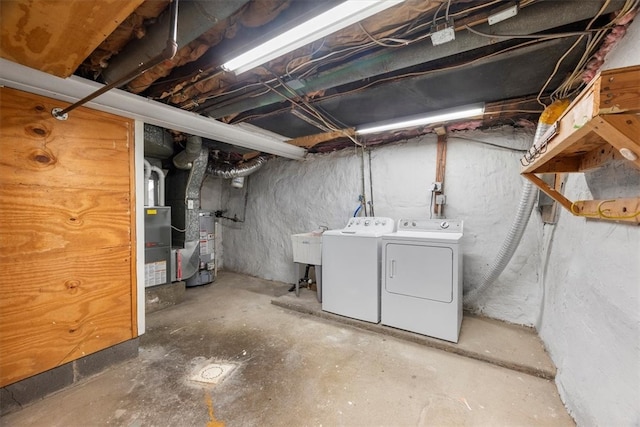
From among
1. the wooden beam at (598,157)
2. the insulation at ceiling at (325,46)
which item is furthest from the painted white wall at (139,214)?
the wooden beam at (598,157)

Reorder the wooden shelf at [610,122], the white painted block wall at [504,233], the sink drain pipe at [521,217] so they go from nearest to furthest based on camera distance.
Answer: the wooden shelf at [610,122], the white painted block wall at [504,233], the sink drain pipe at [521,217]

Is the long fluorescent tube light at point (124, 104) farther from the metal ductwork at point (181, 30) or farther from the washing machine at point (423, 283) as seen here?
the washing machine at point (423, 283)

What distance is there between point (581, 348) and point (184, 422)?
2.32m

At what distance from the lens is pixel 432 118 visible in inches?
92.1

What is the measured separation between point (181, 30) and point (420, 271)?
2.39m

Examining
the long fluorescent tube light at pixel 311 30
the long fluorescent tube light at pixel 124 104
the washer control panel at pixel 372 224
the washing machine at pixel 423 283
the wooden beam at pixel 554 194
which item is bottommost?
the washing machine at pixel 423 283

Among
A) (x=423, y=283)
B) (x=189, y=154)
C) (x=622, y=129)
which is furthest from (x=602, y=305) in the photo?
(x=189, y=154)

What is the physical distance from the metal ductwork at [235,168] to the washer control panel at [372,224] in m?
1.94

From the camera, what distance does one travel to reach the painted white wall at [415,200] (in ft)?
8.39

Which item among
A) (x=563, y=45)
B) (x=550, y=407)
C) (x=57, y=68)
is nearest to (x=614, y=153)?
(x=563, y=45)

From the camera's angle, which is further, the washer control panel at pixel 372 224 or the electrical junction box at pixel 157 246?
the electrical junction box at pixel 157 246

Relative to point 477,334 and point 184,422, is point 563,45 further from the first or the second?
point 184,422

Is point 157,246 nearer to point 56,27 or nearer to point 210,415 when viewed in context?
point 210,415

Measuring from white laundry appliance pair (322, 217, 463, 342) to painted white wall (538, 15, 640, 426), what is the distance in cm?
70
